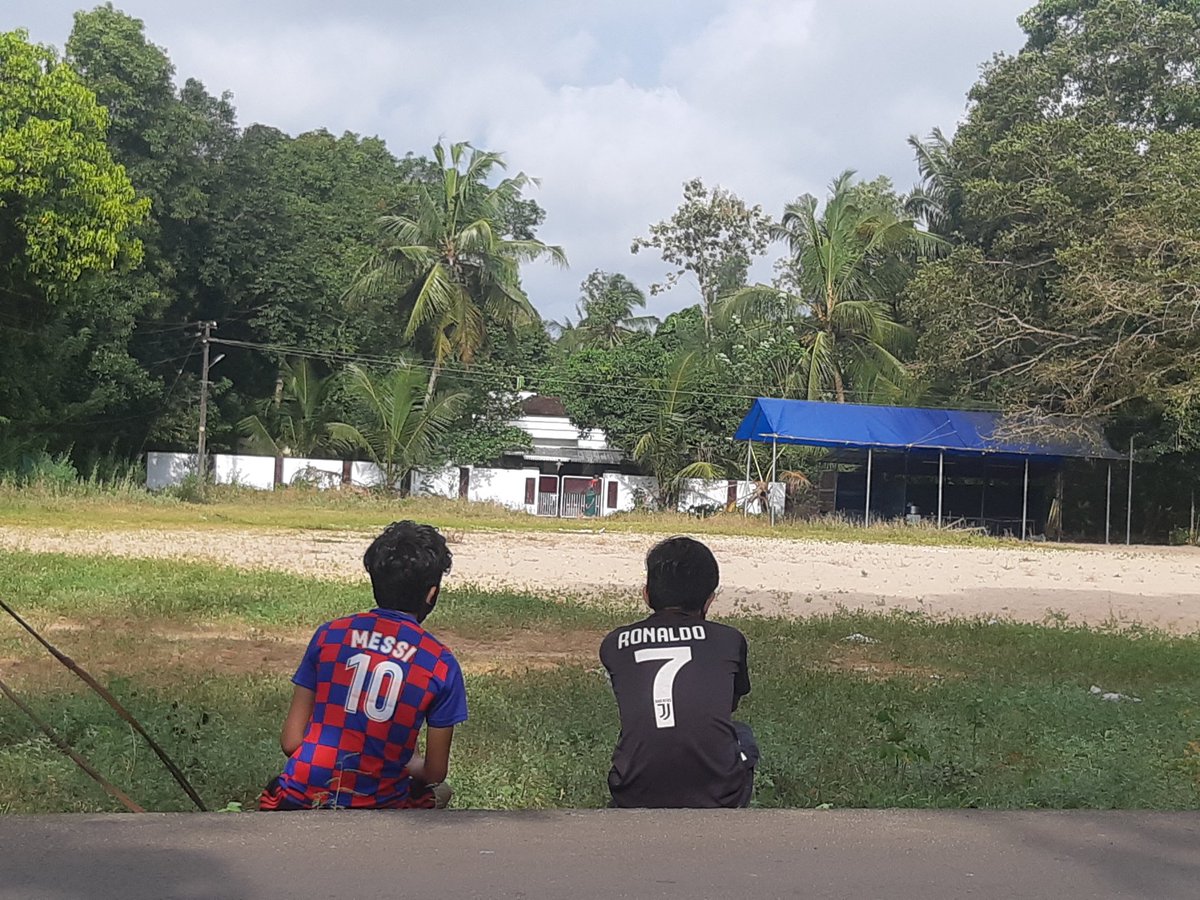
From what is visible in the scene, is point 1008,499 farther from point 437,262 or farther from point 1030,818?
point 1030,818

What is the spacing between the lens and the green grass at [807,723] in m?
5.50

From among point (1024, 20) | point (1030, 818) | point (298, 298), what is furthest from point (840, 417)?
point (1030, 818)

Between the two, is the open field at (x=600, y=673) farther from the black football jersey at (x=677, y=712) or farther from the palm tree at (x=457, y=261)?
the palm tree at (x=457, y=261)

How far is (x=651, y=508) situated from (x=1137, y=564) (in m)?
18.8

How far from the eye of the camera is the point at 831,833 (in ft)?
12.2

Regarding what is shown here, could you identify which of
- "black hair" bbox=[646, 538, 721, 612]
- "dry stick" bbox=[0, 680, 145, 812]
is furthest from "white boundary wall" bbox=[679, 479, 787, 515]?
"black hair" bbox=[646, 538, 721, 612]

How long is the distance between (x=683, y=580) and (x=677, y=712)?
1.37ft

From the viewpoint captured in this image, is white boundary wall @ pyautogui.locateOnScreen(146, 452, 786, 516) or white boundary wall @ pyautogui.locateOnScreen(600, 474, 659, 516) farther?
white boundary wall @ pyautogui.locateOnScreen(600, 474, 659, 516)

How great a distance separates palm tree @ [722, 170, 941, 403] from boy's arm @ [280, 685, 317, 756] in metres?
34.5

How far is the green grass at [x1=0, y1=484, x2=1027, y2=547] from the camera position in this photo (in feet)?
91.1

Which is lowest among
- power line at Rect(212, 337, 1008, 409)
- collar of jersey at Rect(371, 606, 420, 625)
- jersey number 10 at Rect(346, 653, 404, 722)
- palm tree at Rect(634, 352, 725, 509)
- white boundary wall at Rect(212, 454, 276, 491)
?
jersey number 10 at Rect(346, 653, 404, 722)

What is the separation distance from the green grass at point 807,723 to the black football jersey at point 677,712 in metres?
1.59

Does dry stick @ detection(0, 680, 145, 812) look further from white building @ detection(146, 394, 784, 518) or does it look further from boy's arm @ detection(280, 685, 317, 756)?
white building @ detection(146, 394, 784, 518)

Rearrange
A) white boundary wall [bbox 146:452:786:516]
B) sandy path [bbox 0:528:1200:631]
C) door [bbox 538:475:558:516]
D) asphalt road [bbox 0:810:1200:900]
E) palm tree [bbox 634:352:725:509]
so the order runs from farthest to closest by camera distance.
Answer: door [bbox 538:475:558:516]
white boundary wall [bbox 146:452:786:516]
palm tree [bbox 634:352:725:509]
sandy path [bbox 0:528:1200:631]
asphalt road [bbox 0:810:1200:900]
